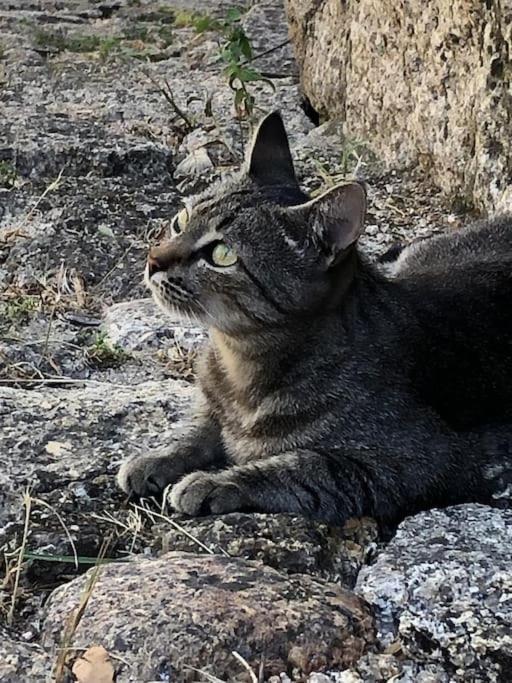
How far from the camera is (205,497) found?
9.25ft

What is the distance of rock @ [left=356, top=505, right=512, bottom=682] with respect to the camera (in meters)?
2.33

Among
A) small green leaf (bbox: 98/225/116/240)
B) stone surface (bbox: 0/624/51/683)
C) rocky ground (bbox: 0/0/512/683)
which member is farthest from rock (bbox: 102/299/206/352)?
stone surface (bbox: 0/624/51/683)

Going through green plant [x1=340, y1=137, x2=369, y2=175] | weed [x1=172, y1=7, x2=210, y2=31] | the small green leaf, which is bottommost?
green plant [x1=340, y1=137, x2=369, y2=175]

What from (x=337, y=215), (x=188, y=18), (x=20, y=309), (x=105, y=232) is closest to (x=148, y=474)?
(x=337, y=215)

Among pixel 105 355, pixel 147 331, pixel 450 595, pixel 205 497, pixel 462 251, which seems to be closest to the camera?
pixel 450 595

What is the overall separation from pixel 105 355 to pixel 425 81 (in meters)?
1.87

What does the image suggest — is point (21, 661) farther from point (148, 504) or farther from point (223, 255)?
point (223, 255)

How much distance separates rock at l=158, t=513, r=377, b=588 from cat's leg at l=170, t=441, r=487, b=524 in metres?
0.04

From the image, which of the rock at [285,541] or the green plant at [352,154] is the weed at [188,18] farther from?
the rock at [285,541]

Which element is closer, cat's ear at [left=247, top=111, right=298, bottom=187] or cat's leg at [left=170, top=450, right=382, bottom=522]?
cat's leg at [left=170, top=450, right=382, bottom=522]

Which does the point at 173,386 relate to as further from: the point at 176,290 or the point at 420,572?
the point at 420,572

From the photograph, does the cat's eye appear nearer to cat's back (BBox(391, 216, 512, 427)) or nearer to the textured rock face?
cat's back (BBox(391, 216, 512, 427))

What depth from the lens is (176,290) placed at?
3.02 m

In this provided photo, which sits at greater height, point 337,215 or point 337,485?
point 337,215
